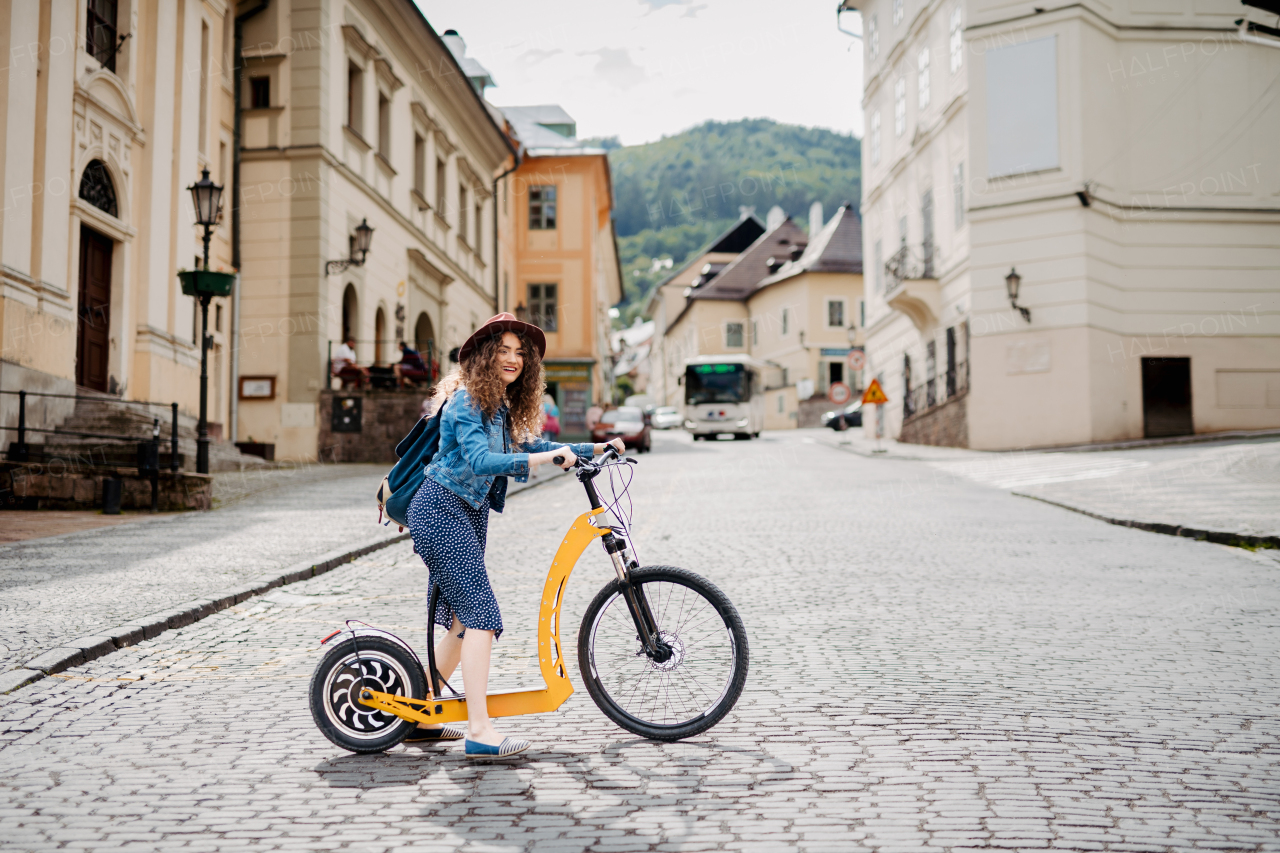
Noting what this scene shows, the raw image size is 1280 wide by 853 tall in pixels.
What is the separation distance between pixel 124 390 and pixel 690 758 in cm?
1600

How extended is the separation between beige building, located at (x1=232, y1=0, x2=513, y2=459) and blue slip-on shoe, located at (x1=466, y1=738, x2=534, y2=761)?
65.3 feet

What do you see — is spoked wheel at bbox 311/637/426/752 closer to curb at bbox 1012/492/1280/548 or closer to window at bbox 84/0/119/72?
curb at bbox 1012/492/1280/548

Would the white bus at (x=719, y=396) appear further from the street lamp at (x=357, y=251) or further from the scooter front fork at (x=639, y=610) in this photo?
the scooter front fork at (x=639, y=610)

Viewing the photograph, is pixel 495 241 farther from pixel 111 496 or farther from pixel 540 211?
pixel 111 496

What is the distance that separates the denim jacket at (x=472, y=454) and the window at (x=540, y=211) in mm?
44973

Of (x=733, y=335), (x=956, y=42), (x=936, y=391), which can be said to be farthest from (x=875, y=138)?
(x=733, y=335)

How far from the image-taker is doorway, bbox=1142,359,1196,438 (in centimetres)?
2736

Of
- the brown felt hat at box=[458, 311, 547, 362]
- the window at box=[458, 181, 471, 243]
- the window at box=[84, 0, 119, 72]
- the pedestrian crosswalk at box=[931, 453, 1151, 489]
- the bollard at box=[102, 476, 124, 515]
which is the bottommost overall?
the bollard at box=[102, 476, 124, 515]

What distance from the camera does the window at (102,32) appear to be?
1727 cm

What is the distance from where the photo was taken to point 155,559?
9562mm

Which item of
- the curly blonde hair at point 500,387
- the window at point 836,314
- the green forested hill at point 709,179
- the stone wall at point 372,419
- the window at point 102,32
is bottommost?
the curly blonde hair at point 500,387

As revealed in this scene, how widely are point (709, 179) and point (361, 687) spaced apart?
118 meters

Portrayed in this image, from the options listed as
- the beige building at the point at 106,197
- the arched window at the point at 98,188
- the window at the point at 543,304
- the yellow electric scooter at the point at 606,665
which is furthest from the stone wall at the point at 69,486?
the window at the point at 543,304

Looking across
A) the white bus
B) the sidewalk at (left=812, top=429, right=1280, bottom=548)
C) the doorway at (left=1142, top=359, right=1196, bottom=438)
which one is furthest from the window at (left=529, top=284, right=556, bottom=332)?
A: the doorway at (left=1142, top=359, right=1196, bottom=438)
